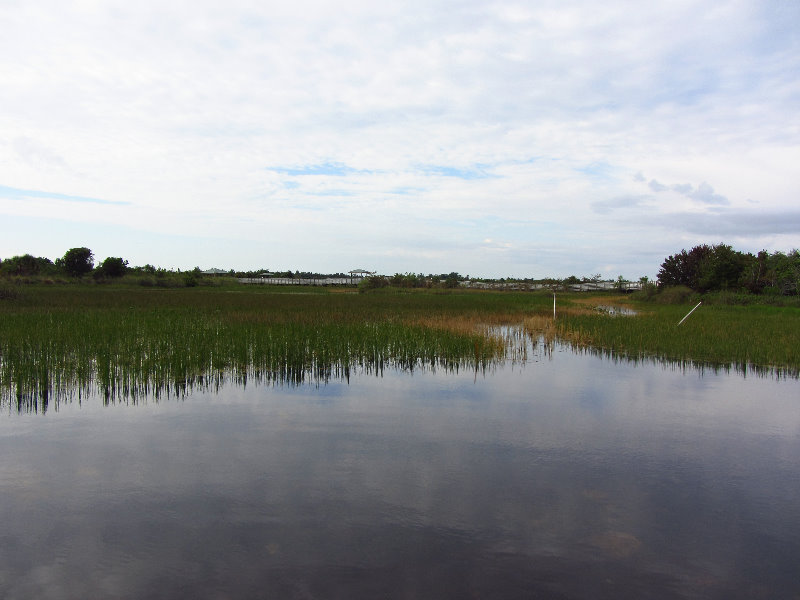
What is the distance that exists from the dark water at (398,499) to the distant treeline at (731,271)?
A: 32366 mm

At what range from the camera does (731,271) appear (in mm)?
41406

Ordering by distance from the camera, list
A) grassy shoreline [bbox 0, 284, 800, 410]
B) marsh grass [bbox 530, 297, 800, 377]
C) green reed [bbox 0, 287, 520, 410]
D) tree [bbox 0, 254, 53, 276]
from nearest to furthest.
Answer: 1. green reed [bbox 0, 287, 520, 410]
2. grassy shoreline [bbox 0, 284, 800, 410]
3. marsh grass [bbox 530, 297, 800, 377]
4. tree [bbox 0, 254, 53, 276]

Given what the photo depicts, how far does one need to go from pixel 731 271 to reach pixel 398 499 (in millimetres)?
45133

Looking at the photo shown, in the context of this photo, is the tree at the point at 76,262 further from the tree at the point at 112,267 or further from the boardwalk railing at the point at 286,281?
the boardwalk railing at the point at 286,281

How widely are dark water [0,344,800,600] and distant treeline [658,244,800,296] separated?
106ft

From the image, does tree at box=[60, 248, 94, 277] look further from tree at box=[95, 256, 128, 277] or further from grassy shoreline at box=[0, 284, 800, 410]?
grassy shoreline at box=[0, 284, 800, 410]

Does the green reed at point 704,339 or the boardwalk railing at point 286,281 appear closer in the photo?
the green reed at point 704,339

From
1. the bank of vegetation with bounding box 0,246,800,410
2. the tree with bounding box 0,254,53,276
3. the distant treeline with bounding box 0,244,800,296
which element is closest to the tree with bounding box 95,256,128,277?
the distant treeline with bounding box 0,244,800,296

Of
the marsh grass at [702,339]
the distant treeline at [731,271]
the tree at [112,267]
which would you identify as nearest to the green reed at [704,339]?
the marsh grass at [702,339]

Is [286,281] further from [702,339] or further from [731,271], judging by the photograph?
[702,339]

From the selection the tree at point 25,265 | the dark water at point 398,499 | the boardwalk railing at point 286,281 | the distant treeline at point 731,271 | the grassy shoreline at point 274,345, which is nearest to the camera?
the dark water at point 398,499

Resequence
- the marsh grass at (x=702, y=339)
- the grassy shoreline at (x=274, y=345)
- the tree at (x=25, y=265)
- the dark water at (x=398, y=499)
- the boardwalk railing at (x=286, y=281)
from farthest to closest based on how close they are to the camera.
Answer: the boardwalk railing at (x=286, y=281) < the tree at (x=25, y=265) < the marsh grass at (x=702, y=339) < the grassy shoreline at (x=274, y=345) < the dark water at (x=398, y=499)

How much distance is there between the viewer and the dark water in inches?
167

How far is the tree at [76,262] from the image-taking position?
64375 millimetres
